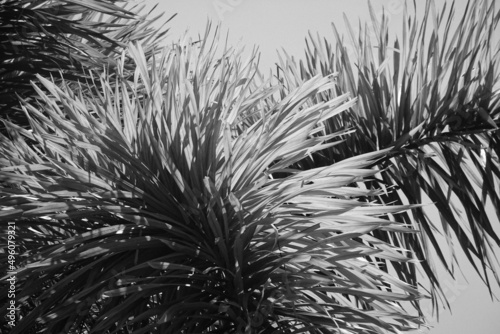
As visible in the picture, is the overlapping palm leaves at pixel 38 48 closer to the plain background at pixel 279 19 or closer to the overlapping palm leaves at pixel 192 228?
the overlapping palm leaves at pixel 192 228

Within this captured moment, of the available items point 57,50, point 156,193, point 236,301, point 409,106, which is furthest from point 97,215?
point 409,106

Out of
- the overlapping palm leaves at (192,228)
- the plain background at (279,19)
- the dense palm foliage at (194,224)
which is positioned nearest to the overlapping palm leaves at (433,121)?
the dense palm foliage at (194,224)

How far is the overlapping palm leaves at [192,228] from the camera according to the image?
708mm

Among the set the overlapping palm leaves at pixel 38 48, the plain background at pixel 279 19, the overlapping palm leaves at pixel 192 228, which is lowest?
the overlapping palm leaves at pixel 192 228

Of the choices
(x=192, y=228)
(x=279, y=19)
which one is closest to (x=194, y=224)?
(x=192, y=228)

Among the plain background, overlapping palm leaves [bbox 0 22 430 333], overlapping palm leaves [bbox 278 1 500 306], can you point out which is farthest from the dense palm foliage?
the plain background

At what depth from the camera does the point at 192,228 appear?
0.79m

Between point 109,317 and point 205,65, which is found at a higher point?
point 205,65

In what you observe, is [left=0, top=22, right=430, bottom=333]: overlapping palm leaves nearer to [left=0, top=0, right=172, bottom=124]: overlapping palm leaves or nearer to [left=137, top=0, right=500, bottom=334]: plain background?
[left=0, top=0, right=172, bottom=124]: overlapping palm leaves

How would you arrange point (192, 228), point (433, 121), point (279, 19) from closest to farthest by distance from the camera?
point (192, 228) → point (433, 121) → point (279, 19)

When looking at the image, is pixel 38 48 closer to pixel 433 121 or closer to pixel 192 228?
pixel 192 228

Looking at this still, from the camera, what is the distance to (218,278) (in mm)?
753

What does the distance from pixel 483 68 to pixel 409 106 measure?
132 millimetres

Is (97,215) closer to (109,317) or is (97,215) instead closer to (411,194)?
(109,317)
